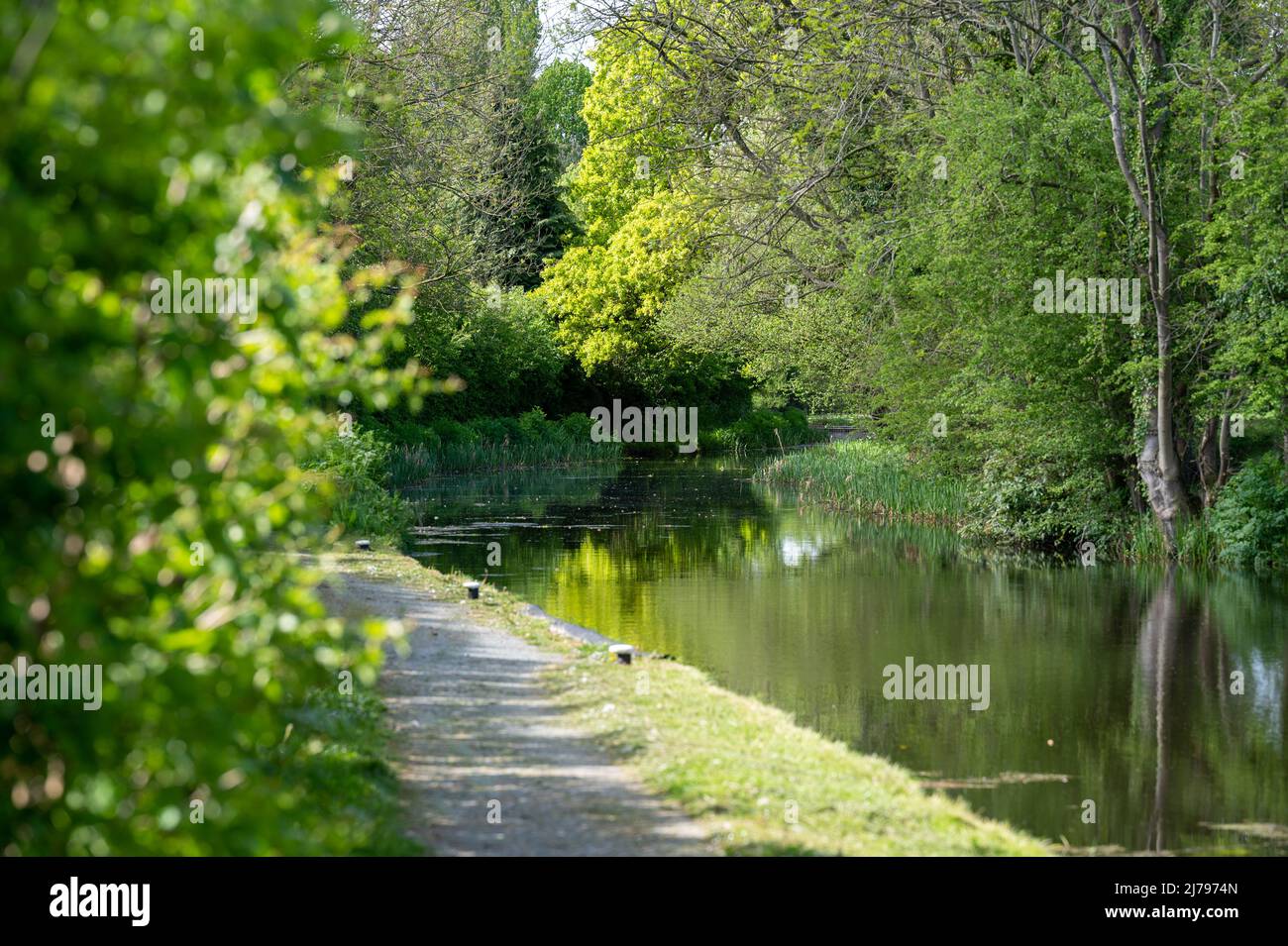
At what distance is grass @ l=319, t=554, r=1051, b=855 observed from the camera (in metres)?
7.11

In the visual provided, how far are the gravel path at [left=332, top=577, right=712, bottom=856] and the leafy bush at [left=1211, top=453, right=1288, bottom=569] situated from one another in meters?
13.9

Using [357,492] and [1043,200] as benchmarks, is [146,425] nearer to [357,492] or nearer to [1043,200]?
[357,492]

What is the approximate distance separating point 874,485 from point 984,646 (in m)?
16.9

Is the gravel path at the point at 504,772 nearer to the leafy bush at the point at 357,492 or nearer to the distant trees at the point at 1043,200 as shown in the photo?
the leafy bush at the point at 357,492

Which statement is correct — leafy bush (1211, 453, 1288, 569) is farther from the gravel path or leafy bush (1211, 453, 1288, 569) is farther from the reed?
the reed

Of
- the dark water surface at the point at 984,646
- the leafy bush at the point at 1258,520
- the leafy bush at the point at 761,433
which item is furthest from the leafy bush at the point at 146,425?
the leafy bush at the point at 761,433

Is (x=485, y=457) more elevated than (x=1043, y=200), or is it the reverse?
(x=1043, y=200)

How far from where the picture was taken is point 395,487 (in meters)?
36.9

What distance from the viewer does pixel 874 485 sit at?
32.5 meters

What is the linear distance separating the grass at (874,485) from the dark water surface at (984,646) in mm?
907

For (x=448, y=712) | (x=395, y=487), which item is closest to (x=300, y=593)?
(x=448, y=712)

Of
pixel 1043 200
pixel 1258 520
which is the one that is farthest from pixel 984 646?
pixel 1043 200

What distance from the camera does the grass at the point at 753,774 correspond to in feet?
23.3
